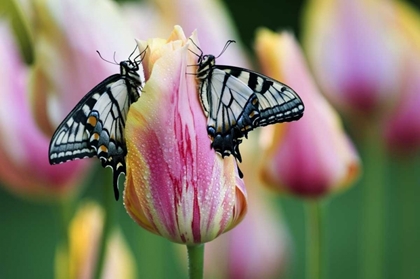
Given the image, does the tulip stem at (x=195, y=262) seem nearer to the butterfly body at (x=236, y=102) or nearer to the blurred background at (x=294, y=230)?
the butterfly body at (x=236, y=102)

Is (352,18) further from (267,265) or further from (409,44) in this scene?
(267,265)

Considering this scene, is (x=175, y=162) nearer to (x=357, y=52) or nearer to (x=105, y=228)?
(x=105, y=228)

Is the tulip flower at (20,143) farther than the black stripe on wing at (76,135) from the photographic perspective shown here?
Yes

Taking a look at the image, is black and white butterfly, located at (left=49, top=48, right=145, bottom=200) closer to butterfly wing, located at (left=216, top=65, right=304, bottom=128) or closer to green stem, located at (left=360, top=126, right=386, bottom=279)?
butterfly wing, located at (left=216, top=65, right=304, bottom=128)

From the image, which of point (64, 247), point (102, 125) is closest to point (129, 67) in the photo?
point (102, 125)

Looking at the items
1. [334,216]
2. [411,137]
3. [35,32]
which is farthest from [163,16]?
[334,216]

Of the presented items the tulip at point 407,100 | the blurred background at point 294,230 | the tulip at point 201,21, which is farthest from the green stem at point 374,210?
the blurred background at point 294,230

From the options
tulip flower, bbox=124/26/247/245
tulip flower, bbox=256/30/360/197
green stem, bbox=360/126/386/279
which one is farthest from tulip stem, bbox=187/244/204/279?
green stem, bbox=360/126/386/279
